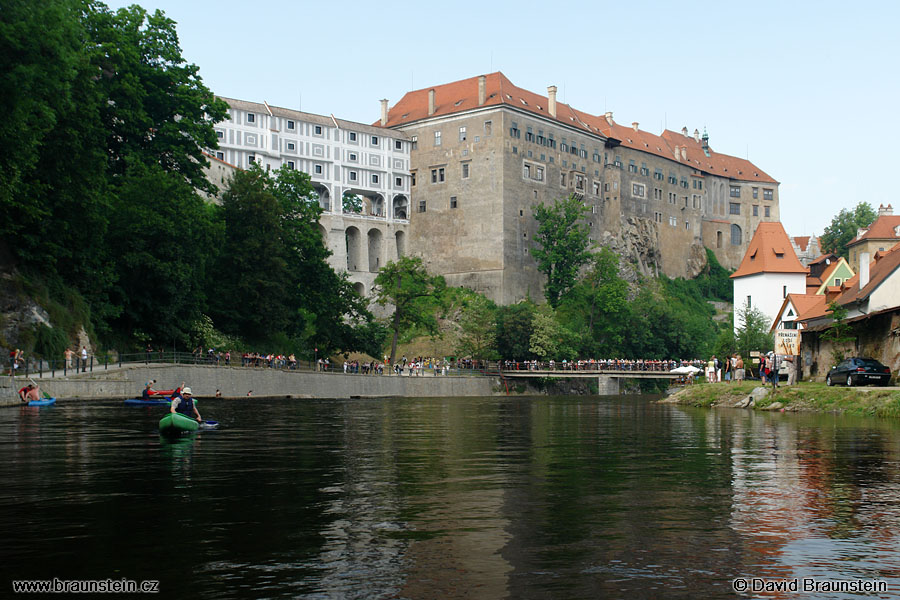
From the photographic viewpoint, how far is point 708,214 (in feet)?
483

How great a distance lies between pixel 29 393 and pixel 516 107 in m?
80.6

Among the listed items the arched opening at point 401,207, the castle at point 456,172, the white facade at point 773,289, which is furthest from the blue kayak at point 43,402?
the arched opening at point 401,207

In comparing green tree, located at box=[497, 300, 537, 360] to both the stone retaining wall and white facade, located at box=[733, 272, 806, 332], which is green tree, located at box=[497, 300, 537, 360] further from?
white facade, located at box=[733, 272, 806, 332]

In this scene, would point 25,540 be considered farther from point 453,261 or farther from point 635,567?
point 453,261

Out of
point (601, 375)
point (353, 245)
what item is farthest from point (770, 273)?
point (353, 245)

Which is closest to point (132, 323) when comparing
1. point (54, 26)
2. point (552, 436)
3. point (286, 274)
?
point (286, 274)

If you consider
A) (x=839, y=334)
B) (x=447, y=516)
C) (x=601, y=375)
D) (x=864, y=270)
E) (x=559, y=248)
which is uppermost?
(x=559, y=248)

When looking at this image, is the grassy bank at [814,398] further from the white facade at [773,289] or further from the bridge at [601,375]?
the white facade at [773,289]

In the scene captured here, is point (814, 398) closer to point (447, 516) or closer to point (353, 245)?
point (447, 516)

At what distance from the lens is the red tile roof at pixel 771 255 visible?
9250cm

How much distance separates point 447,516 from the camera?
1206 cm

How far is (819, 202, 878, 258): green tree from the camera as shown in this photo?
127m

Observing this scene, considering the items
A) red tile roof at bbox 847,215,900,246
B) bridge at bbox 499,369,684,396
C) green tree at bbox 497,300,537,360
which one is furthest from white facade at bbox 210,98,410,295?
red tile roof at bbox 847,215,900,246

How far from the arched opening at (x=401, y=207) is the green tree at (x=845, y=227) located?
188ft
